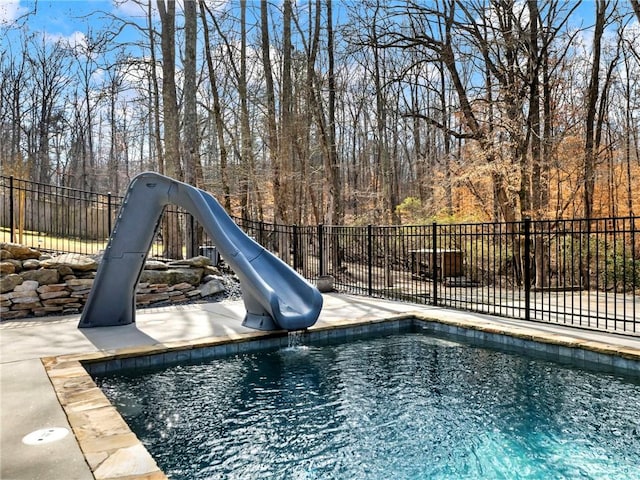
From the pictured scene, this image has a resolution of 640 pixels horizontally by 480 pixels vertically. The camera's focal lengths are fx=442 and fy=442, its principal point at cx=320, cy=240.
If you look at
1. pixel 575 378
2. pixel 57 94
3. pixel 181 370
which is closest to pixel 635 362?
pixel 575 378

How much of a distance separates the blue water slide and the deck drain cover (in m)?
2.96

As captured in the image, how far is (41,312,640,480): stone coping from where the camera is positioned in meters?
2.36

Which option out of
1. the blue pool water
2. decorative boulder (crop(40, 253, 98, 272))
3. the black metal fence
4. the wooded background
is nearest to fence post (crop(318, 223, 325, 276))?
the black metal fence

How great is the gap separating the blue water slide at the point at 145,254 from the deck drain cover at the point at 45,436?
2.96 m

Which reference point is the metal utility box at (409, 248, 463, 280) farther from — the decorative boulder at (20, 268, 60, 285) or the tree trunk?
the decorative boulder at (20, 268, 60, 285)

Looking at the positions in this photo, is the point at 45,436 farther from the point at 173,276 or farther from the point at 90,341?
the point at 173,276

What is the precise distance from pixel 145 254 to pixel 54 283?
7.58 feet

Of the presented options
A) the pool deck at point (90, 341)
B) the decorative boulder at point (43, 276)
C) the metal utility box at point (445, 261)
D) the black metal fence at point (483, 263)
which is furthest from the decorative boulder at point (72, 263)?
the metal utility box at point (445, 261)

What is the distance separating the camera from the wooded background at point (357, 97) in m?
10.9

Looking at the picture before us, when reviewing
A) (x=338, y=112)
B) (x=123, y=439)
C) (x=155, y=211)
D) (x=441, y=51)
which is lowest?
(x=123, y=439)

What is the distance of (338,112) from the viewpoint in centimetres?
2170

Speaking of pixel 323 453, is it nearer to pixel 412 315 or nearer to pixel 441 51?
pixel 412 315

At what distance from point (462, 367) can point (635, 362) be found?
5.52 feet

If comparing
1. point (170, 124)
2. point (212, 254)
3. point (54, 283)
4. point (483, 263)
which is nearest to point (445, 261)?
point (483, 263)
